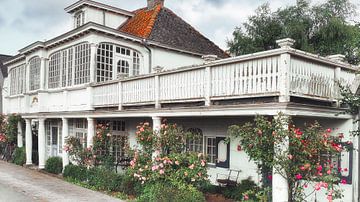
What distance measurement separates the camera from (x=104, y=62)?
16.8m

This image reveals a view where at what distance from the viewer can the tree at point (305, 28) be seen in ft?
70.2

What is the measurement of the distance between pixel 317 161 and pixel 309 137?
62cm

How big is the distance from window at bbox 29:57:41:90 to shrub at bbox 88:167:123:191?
8.24 metres

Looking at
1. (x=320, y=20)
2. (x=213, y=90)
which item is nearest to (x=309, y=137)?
(x=213, y=90)

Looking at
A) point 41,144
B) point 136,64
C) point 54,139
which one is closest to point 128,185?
point 136,64

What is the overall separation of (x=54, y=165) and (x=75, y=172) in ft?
9.85

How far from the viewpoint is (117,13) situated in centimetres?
2166

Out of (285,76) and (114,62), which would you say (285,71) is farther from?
(114,62)

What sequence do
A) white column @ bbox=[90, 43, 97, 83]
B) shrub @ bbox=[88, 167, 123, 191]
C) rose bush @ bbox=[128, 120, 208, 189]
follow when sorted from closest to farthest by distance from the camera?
rose bush @ bbox=[128, 120, 208, 189], shrub @ bbox=[88, 167, 123, 191], white column @ bbox=[90, 43, 97, 83]

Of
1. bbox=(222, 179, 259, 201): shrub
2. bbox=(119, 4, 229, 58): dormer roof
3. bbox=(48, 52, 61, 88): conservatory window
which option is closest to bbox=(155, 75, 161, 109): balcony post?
bbox=(222, 179, 259, 201): shrub

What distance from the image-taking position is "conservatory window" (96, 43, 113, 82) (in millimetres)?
16625

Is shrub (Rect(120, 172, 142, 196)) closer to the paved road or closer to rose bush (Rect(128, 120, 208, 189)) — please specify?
rose bush (Rect(128, 120, 208, 189))

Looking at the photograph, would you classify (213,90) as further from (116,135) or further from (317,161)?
(116,135)

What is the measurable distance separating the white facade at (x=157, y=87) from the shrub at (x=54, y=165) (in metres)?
0.99
